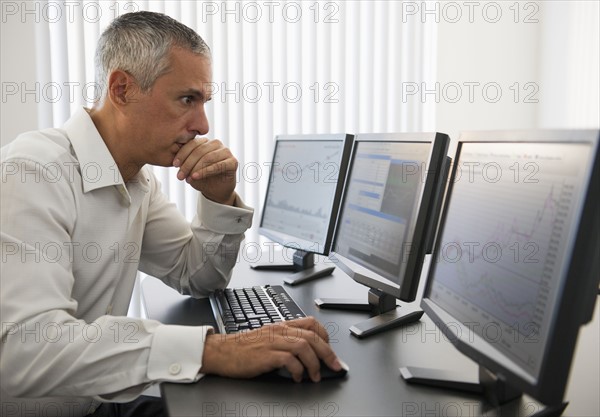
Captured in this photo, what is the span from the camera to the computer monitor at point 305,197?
1.71 m

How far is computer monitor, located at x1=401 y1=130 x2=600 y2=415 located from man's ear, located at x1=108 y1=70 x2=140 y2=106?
77 cm

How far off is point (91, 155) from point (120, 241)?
0.70ft

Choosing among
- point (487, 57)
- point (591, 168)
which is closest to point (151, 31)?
point (591, 168)

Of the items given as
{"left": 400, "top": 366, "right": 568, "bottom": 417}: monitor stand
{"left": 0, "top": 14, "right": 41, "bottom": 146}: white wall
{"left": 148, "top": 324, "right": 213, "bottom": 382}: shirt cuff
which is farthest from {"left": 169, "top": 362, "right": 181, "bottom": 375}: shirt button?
{"left": 0, "top": 14, "right": 41, "bottom": 146}: white wall

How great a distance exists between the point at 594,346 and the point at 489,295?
0.47 metres

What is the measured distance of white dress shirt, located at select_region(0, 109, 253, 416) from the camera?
1.03 m

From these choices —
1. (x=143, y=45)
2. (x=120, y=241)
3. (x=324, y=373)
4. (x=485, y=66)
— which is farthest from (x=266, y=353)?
(x=485, y=66)

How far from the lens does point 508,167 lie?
2.93 ft

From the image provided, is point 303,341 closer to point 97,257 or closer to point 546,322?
point 546,322

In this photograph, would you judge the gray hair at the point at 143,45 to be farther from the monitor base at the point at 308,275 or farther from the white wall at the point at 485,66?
the white wall at the point at 485,66

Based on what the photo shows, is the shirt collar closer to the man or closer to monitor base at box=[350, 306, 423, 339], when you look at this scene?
the man

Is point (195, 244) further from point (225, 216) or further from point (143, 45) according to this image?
point (143, 45)

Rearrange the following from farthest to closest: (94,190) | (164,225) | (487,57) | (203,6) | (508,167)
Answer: (487,57), (203,6), (164,225), (94,190), (508,167)

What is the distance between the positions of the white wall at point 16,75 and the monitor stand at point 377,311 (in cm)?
206
